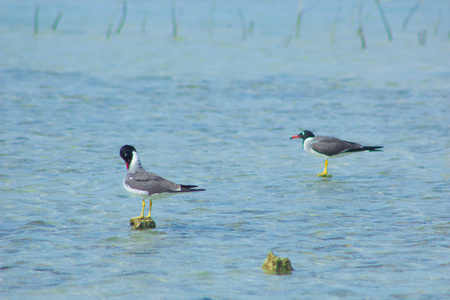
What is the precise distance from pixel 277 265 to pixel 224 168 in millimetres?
6571

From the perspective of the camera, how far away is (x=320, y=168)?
1571 centimetres

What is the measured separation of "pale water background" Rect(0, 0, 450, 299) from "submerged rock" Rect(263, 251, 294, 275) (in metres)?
0.11

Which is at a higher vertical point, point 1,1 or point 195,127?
point 1,1

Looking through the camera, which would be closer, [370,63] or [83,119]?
[83,119]

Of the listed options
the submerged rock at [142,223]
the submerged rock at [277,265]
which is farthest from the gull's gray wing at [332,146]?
the submerged rock at [277,265]

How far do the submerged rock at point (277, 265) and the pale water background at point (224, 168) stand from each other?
0.11m

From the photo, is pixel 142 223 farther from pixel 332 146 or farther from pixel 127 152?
pixel 332 146

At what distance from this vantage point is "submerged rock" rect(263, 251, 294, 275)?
28.7 feet

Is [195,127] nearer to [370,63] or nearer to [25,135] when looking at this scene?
[25,135]

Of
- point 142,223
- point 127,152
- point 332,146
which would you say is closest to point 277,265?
point 142,223

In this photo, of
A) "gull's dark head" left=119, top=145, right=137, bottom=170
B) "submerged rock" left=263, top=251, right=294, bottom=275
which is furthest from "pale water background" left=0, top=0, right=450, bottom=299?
"gull's dark head" left=119, top=145, right=137, bottom=170

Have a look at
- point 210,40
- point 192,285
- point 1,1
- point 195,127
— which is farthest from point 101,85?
point 1,1

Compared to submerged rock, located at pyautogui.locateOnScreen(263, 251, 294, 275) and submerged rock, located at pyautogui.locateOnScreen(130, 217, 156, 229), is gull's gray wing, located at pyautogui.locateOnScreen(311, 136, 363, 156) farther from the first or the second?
submerged rock, located at pyautogui.locateOnScreen(263, 251, 294, 275)

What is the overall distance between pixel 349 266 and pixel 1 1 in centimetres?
5039
